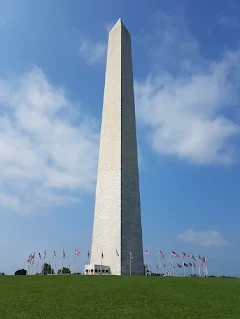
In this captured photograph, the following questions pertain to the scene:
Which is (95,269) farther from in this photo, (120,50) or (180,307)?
(120,50)

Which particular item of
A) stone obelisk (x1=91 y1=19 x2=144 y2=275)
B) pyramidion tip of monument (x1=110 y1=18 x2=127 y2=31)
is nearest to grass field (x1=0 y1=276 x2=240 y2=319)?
stone obelisk (x1=91 y1=19 x2=144 y2=275)

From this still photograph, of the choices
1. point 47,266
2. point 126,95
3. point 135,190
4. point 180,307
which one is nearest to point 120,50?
point 126,95

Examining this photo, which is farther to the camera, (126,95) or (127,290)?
(126,95)

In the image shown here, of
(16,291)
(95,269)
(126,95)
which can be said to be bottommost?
(16,291)

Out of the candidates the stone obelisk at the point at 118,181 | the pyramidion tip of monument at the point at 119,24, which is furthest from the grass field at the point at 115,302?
the pyramidion tip of monument at the point at 119,24

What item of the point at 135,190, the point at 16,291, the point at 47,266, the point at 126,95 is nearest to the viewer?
the point at 16,291

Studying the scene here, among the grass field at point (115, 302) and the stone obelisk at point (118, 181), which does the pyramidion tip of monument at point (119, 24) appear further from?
the grass field at point (115, 302)

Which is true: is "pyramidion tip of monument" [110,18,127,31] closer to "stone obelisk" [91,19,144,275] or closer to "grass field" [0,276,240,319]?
"stone obelisk" [91,19,144,275]

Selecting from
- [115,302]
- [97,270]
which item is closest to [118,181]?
[97,270]

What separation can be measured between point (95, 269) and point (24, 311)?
75.7ft

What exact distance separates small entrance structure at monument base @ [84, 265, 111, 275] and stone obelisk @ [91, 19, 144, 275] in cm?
60

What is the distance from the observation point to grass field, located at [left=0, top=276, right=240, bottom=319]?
13.1 meters

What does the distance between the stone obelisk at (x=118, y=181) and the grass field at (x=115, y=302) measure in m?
16.6

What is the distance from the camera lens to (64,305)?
14.3 metres
